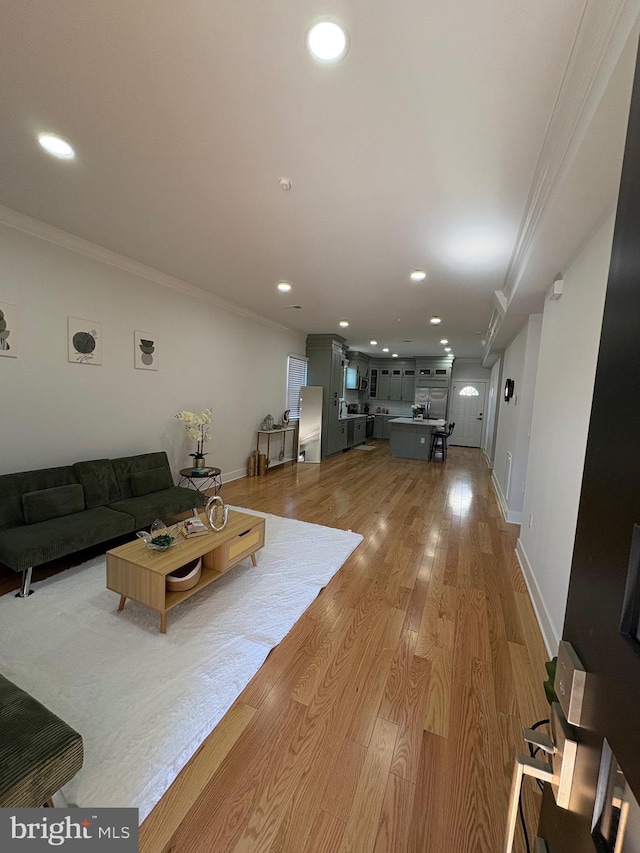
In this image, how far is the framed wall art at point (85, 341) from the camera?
314cm

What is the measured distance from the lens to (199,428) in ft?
15.4

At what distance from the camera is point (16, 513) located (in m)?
2.53

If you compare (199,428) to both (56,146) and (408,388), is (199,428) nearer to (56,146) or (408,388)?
(56,146)

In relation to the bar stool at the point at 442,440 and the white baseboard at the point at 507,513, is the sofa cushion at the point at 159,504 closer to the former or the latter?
the white baseboard at the point at 507,513

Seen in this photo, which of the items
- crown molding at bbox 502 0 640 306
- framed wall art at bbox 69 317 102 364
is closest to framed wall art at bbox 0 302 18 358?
framed wall art at bbox 69 317 102 364

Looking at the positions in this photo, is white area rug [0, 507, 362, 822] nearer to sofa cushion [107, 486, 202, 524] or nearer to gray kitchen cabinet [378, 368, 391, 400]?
sofa cushion [107, 486, 202, 524]

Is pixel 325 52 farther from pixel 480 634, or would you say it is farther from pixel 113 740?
pixel 480 634

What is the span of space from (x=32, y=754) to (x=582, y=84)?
2966mm

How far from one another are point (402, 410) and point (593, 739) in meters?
10.9

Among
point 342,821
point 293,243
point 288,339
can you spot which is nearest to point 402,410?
point 288,339

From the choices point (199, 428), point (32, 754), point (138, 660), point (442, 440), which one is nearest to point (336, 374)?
point (442, 440)

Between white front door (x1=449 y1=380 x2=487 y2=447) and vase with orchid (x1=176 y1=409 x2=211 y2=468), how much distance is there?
7.78 meters

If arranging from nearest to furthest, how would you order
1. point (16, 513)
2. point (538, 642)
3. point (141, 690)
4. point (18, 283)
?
point (141, 690) < point (538, 642) < point (16, 513) < point (18, 283)

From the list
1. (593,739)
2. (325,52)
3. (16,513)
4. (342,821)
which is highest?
(325,52)
